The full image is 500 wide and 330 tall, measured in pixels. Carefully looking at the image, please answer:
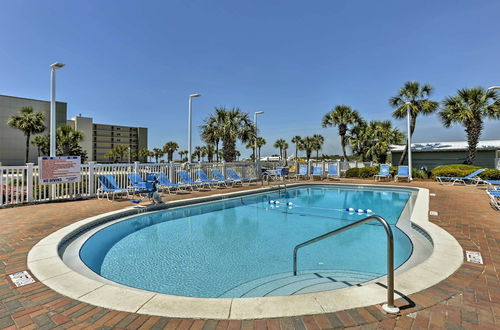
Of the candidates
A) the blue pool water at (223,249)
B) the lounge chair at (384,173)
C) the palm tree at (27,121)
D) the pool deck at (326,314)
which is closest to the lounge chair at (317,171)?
the lounge chair at (384,173)

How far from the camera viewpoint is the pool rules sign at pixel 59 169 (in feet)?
23.5

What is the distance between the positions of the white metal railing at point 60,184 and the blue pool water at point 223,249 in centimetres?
337

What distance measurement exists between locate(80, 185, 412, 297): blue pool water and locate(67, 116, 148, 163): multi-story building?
7398 centimetres

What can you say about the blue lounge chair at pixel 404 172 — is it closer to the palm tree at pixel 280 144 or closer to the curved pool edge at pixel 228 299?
the curved pool edge at pixel 228 299

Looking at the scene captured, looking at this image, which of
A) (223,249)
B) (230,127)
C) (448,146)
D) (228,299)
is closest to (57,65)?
(223,249)

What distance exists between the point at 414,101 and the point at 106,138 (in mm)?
93232

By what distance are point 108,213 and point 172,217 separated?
1.59m

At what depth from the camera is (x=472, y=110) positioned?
16.6 meters

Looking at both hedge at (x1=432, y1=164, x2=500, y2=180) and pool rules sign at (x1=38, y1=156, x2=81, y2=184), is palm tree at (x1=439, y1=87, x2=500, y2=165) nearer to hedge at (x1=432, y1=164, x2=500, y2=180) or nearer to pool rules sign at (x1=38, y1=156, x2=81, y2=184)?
hedge at (x1=432, y1=164, x2=500, y2=180)

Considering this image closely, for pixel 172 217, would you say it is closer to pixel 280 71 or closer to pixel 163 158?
pixel 280 71

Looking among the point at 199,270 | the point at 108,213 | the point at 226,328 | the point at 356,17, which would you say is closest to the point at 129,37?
the point at 108,213

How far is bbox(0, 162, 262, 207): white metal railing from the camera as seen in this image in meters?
6.91

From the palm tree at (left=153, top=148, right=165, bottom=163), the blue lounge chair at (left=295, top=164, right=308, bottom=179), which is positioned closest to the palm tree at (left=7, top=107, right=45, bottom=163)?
the blue lounge chair at (left=295, top=164, right=308, bottom=179)

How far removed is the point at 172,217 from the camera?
6.78 m
